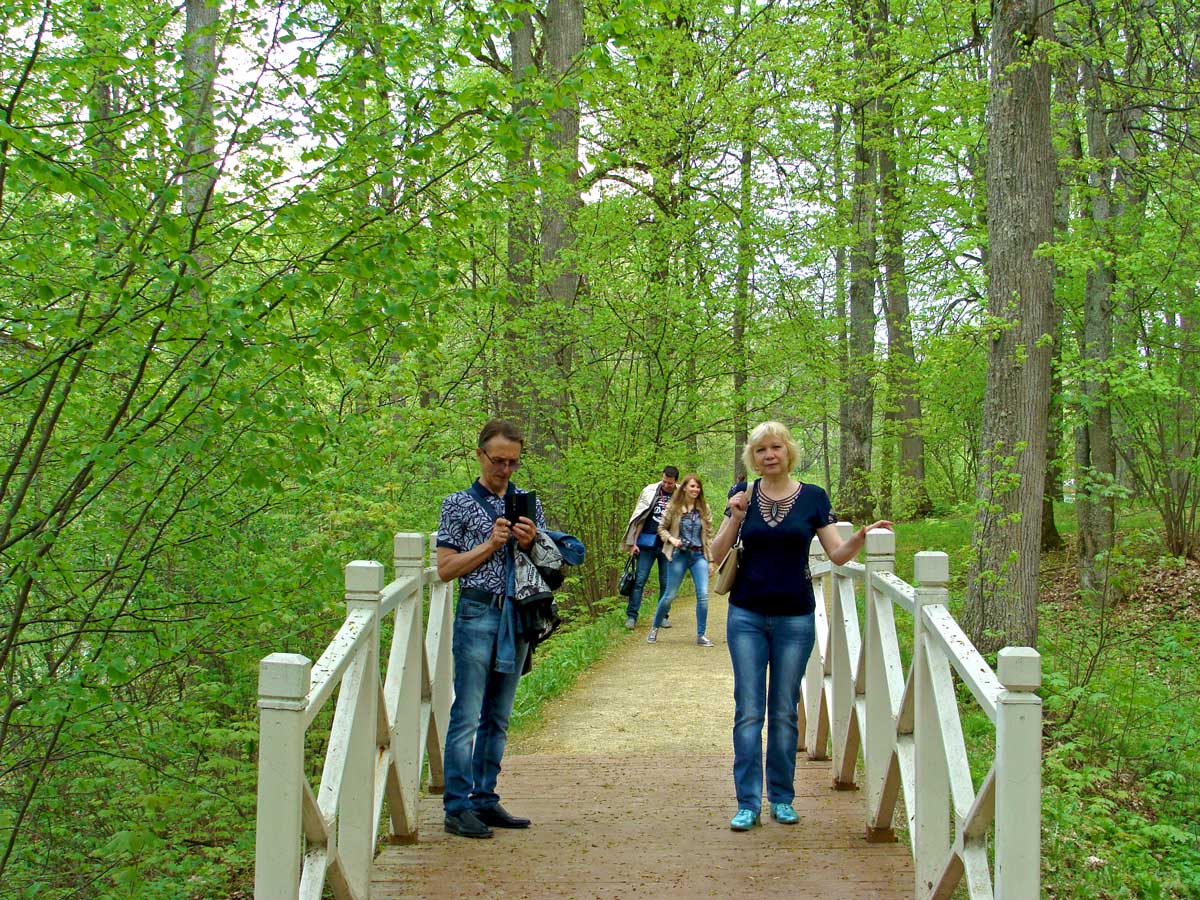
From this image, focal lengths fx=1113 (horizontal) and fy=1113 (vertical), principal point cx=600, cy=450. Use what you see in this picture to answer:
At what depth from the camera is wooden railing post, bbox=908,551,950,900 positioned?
419 centimetres

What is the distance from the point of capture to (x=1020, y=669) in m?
3.02

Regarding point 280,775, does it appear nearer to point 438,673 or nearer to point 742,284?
point 438,673

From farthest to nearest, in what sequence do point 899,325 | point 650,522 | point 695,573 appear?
point 899,325, point 650,522, point 695,573

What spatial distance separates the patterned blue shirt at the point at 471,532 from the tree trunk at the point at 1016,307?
4702 millimetres

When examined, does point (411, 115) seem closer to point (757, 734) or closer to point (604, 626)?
point (757, 734)

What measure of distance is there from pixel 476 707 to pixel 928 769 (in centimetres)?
198

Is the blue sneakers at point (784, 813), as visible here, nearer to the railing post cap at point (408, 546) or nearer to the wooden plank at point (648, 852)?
the wooden plank at point (648, 852)

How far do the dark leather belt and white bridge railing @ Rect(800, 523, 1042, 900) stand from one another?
173 centimetres

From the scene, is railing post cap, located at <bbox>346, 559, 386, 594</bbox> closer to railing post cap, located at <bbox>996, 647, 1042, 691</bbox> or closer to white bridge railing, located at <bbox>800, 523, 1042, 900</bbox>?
white bridge railing, located at <bbox>800, 523, 1042, 900</bbox>

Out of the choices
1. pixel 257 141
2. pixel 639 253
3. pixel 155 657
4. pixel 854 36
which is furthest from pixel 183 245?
pixel 854 36

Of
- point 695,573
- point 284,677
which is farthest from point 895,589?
point 695,573

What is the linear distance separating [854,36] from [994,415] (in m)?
9.19

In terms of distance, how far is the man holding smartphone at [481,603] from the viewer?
16.2 ft

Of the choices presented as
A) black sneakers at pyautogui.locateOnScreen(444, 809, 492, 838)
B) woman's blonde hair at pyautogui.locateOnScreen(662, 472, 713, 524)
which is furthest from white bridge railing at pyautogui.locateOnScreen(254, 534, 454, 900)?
woman's blonde hair at pyautogui.locateOnScreen(662, 472, 713, 524)
